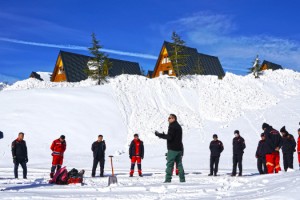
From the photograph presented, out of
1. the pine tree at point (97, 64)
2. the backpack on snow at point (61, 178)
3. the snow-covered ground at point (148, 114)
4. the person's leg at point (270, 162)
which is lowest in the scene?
the backpack on snow at point (61, 178)

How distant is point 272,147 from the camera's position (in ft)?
42.5

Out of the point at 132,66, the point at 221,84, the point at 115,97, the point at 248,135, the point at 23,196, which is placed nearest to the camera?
the point at 23,196

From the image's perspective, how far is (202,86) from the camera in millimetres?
38094

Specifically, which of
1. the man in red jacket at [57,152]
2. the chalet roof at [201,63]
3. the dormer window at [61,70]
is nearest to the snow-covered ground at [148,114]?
the man in red jacket at [57,152]

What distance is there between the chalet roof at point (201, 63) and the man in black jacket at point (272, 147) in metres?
39.6

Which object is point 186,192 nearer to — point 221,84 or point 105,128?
point 105,128

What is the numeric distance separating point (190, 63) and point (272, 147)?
4244cm

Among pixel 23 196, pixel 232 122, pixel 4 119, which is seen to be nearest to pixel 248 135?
pixel 232 122

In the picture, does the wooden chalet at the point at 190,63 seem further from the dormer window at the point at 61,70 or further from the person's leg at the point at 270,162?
the person's leg at the point at 270,162

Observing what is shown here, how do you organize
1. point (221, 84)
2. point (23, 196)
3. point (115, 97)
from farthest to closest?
point (221, 84) → point (115, 97) → point (23, 196)

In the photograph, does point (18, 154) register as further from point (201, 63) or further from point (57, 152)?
point (201, 63)

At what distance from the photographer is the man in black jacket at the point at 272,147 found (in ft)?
42.4

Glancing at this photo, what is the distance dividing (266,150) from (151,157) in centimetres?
1130

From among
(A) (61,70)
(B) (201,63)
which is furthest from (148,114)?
(B) (201,63)
